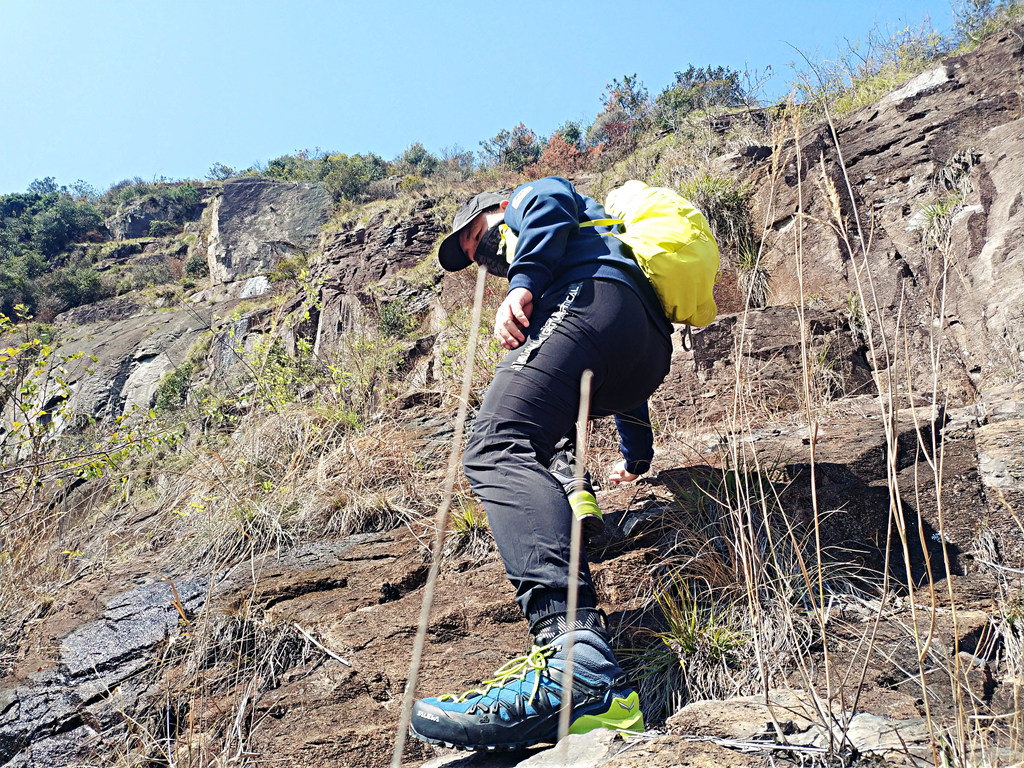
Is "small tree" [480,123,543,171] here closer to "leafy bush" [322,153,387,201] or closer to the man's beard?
"leafy bush" [322,153,387,201]

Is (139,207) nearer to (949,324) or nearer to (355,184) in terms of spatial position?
(355,184)

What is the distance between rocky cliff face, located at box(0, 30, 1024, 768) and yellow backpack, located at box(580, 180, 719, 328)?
363mm

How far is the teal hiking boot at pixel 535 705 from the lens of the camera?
1604 mm

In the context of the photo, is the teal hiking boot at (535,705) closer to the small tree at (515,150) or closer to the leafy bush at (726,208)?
the leafy bush at (726,208)

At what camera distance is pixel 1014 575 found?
83.1 inches

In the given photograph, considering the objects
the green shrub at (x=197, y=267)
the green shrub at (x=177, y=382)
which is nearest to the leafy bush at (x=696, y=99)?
the green shrub at (x=177, y=382)

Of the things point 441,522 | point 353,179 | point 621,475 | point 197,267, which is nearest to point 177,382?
point 353,179

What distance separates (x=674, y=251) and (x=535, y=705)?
4.61 ft

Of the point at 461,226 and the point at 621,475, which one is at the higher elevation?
the point at 461,226

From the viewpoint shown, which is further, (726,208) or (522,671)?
(726,208)

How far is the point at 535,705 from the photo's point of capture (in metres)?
1.61

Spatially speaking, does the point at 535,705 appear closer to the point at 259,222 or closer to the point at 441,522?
the point at 441,522

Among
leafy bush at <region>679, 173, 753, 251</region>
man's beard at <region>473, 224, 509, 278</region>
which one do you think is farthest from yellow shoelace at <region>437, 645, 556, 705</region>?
leafy bush at <region>679, 173, 753, 251</region>

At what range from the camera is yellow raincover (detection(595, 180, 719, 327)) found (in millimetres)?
2166
